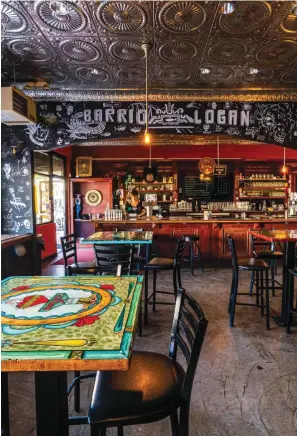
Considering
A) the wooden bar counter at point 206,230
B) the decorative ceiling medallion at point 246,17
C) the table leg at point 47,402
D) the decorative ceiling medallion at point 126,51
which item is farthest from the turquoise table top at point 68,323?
the wooden bar counter at point 206,230

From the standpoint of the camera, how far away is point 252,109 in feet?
16.3

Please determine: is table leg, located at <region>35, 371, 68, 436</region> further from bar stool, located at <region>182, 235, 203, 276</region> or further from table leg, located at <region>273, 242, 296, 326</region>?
bar stool, located at <region>182, 235, 203, 276</region>

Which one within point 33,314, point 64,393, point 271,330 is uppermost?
point 33,314

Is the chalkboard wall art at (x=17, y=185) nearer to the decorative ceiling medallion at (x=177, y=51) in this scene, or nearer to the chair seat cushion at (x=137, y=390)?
the decorative ceiling medallion at (x=177, y=51)

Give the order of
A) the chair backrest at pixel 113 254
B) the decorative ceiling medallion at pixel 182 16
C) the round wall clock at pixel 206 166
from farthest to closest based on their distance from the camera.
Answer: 1. the round wall clock at pixel 206 166
2. the chair backrest at pixel 113 254
3. the decorative ceiling medallion at pixel 182 16

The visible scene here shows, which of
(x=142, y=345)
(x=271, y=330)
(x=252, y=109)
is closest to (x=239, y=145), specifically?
(x=252, y=109)

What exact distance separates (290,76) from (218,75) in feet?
3.40

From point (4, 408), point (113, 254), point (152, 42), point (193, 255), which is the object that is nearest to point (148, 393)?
point (4, 408)

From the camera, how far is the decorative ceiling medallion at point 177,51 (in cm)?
348

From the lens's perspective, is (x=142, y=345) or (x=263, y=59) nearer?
(x=142, y=345)

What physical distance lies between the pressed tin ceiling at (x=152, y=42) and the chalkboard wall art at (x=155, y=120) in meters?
0.32

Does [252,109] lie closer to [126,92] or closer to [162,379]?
[126,92]

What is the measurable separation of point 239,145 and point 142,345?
7.80 metres

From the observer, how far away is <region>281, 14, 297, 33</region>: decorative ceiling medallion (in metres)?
2.98
